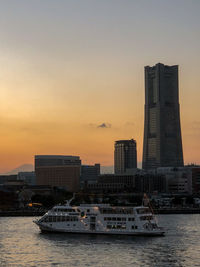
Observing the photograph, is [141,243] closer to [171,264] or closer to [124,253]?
[124,253]

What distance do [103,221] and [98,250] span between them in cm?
2056

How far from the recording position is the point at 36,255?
82.8m

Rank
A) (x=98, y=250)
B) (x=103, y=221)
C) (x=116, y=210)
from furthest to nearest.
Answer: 1. (x=116, y=210)
2. (x=103, y=221)
3. (x=98, y=250)

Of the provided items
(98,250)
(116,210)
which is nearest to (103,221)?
(116,210)

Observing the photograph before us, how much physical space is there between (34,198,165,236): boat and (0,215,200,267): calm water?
227 cm

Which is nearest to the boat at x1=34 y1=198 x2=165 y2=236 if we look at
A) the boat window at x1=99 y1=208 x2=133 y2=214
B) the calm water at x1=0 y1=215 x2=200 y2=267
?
the boat window at x1=99 y1=208 x2=133 y2=214

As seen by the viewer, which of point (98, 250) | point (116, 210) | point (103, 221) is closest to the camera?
point (98, 250)

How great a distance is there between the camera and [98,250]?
87.0 metres

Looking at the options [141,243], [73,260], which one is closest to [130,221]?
[141,243]

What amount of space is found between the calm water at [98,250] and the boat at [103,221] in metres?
2.27

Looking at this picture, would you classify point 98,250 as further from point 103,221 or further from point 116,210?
point 116,210

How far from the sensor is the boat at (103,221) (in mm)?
105438

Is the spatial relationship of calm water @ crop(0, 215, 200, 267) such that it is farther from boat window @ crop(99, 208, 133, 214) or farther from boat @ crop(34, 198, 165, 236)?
boat window @ crop(99, 208, 133, 214)

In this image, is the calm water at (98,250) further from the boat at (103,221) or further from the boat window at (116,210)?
the boat window at (116,210)
